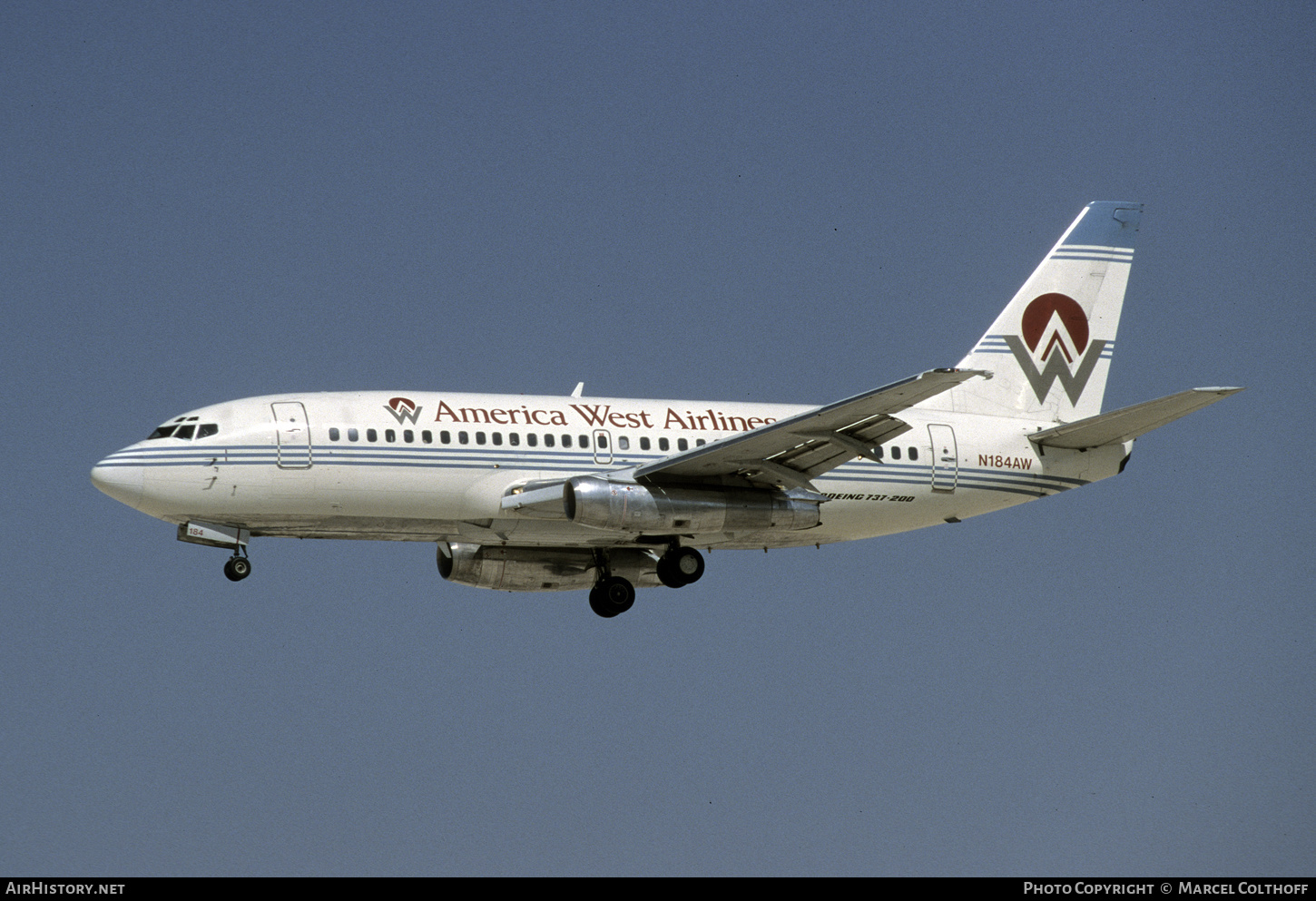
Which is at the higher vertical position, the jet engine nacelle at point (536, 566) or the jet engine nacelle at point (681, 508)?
the jet engine nacelle at point (681, 508)

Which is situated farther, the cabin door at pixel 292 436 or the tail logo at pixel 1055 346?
the tail logo at pixel 1055 346

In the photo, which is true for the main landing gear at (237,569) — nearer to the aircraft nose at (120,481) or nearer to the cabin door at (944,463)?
the aircraft nose at (120,481)

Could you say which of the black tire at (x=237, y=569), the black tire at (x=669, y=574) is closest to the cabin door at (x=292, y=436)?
the black tire at (x=237, y=569)

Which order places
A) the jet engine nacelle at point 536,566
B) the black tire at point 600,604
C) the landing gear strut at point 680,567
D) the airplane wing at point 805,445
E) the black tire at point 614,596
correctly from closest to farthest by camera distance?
the airplane wing at point 805,445
the landing gear strut at point 680,567
the jet engine nacelle at point 536,566
the black tire at point 614,596
the black tire at point 600,604

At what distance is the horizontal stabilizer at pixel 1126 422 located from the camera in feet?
129

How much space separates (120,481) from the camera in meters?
39.7

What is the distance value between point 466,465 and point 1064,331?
16.5 metres

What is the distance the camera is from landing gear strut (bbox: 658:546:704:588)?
1705 inches

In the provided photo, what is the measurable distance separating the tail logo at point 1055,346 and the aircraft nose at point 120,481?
2151cm

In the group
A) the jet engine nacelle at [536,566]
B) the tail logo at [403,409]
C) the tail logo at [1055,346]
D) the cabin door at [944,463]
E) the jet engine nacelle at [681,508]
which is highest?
the tail logo at [1055,346]

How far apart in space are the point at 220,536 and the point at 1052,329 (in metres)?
21.4

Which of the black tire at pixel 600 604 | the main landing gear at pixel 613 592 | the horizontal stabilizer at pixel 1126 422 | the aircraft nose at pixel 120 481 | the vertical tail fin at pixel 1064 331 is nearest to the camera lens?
the horizontal stabilizer at pixel 1126 422

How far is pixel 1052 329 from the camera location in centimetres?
4794
